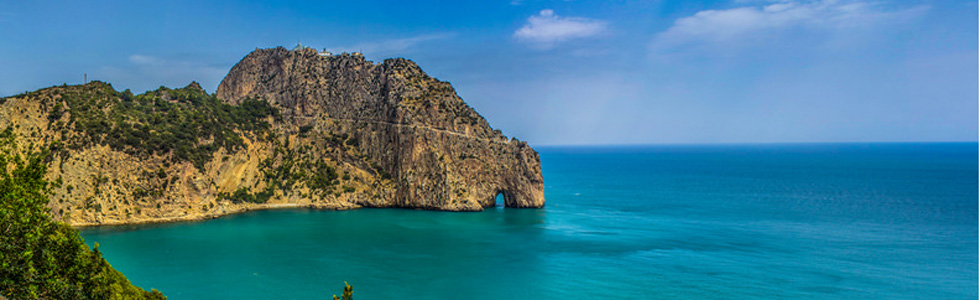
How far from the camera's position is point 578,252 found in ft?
184

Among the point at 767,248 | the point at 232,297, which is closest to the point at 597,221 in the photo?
the point at 767,248

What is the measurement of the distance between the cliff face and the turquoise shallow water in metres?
4.29

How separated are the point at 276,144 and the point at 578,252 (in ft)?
178

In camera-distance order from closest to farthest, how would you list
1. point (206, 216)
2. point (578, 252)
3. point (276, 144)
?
point (578, 252), point (206, 216), point (276, 144)

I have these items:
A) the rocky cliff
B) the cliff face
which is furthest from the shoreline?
the cliff face

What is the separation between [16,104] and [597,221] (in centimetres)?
7030

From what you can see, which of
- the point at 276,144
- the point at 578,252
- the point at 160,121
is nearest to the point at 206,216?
the point at 160,121

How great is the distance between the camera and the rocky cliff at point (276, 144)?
220ft

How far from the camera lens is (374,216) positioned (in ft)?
252

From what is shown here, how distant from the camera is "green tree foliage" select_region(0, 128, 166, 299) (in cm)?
2261

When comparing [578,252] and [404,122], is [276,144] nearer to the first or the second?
[404,122]

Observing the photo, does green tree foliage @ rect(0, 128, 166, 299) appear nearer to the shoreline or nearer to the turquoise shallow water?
the turquoise shallow water

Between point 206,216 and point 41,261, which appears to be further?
point 206,216

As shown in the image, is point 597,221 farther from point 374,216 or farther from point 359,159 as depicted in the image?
point 359,159
